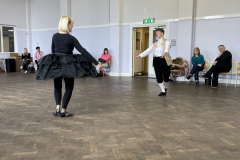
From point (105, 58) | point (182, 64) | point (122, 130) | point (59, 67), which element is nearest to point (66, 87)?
point (59, 67)

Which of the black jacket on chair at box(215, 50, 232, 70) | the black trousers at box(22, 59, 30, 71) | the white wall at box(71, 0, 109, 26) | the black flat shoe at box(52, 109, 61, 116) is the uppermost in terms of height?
the white wall at box(71, 0, 109, 26)

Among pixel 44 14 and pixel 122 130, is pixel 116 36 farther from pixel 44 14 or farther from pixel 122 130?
pixel 122 130

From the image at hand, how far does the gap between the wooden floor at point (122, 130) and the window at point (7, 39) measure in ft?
30.4

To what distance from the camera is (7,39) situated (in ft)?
42.3

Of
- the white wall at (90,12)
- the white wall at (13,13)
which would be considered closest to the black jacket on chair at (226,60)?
the white wall at (90,12)

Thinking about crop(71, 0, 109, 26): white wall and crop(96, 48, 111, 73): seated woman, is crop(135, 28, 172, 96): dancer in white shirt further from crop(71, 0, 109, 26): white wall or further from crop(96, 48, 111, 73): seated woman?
crop(71, 0, 109, 26): white wall

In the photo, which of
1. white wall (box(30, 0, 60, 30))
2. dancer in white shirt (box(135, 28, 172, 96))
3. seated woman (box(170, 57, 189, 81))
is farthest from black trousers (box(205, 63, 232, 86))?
white wall (box(30, 0, 60, 30))

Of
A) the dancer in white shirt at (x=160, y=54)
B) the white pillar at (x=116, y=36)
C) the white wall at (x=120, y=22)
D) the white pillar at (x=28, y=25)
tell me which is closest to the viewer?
the dancer in white shirt at (x=160, y=54)

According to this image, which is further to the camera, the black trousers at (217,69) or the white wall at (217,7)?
the white wall at (217,7)

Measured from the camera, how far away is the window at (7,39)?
495 inches

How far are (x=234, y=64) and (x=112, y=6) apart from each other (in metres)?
5.80

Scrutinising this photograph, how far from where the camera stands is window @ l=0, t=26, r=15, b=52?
12.6 meters

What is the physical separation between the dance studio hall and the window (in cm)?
377

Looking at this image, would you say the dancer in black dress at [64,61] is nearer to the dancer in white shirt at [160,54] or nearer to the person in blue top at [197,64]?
the dancer in white shirt at [160,54]
